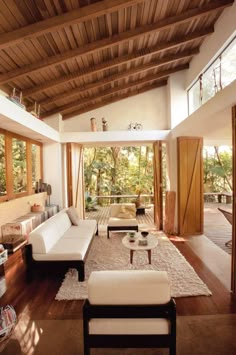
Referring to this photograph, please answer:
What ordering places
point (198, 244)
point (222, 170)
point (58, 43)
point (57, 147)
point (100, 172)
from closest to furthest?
1. point (58, 43)
2. point (198, 244)
3. point (57, 147)
4. point (222, 170)
5. point (100, 172)

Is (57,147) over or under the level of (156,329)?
over

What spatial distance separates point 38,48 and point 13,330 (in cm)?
354

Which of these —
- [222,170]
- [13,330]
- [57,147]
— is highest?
[57,147]

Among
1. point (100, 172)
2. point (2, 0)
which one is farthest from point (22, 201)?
point (100, 172)

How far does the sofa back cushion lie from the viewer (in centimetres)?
321

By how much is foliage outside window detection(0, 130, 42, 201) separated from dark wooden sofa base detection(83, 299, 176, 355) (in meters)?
3.15

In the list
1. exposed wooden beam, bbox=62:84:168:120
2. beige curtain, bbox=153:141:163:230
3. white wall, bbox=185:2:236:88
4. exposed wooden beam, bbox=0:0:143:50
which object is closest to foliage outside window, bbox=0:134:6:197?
exposed wooden beam, bbox=0:0:143:50

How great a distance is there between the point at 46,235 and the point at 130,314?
2.03 metres

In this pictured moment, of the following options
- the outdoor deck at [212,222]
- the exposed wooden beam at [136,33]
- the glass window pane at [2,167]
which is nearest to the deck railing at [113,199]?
the outdoor deck at [212,222]

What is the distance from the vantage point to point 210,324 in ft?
7.52

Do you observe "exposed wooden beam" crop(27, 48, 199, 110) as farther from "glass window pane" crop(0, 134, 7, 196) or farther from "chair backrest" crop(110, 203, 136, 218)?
"chair backrest" crop(110, 203, 136, 218)

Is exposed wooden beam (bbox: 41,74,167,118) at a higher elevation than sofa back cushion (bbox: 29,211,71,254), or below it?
higher

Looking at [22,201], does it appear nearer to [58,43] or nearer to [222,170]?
[58,43]

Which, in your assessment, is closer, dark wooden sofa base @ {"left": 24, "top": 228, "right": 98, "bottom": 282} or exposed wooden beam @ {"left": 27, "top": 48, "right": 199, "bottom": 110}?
dark wooden sofa base @ {"left": 24, "top": 228, "right": 98, "bottom": 282}
